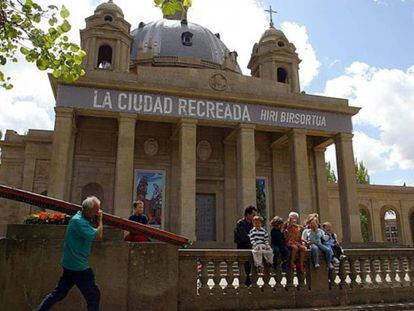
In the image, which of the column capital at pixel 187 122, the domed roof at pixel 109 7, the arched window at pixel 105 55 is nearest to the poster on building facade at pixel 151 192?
the column capital at pixel 187 122

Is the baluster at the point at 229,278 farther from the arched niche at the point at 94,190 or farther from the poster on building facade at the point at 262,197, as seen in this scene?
the poster on building facade at the point at 262,197

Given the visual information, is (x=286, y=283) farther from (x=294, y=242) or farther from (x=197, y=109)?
(x=197, y=109)

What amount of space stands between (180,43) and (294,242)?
95.9 feet

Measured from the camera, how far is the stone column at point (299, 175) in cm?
2078

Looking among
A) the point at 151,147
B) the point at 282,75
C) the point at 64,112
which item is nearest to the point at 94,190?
the point at 151,147

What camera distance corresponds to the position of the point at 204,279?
20.6 feet

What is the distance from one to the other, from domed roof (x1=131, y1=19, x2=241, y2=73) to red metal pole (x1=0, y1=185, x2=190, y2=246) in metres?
26.1

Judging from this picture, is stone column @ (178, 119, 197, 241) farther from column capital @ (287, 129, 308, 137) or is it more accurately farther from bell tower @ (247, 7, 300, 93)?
bell tower @ (247, 7, 300, 93)

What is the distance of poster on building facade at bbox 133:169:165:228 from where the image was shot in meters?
21.2

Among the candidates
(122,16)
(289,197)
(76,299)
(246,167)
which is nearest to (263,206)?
(289,197)

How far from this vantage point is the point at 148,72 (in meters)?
21.1

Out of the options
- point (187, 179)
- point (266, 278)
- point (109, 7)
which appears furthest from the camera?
point (109, 7)

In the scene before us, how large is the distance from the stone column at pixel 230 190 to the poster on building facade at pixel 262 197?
1.39 meters

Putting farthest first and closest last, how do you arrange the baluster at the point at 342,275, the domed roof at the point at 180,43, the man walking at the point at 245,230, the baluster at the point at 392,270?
the domed roof at the point at 180,43, the man walking at the point at 245,230, the baluster at the point at 392,270, the baluster at the point at 342,275
